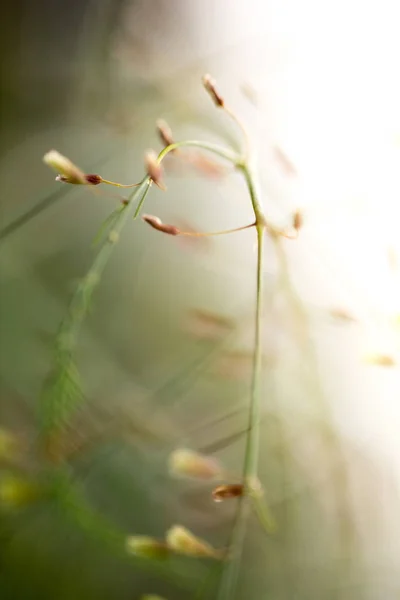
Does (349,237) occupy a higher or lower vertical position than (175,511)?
higher

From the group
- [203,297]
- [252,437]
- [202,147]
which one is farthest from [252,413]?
[203,297]

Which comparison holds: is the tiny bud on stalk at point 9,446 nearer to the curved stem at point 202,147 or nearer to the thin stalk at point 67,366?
the thin stalk at point 67,366

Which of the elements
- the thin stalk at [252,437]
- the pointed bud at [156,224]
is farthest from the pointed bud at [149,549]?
the pointed bud at [156,224]

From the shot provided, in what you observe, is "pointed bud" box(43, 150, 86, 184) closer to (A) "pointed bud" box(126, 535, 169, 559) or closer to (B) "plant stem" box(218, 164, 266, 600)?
(B) "plant stem" box(218, 164, 266, 600)

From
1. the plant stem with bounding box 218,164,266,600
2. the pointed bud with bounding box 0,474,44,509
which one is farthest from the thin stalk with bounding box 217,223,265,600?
the pointed bud with bounding box 0,474,44,509

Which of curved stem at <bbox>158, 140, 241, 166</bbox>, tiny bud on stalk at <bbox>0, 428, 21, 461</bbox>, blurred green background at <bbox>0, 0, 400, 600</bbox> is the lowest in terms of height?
tiny bud on stalk at <bbox>0, 428, 21, 461</bbox>

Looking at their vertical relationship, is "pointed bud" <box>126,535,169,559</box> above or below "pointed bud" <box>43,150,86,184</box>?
below

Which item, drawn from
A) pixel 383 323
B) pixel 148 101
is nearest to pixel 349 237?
pixel 383 323

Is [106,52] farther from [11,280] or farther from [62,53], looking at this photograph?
[11,280]
